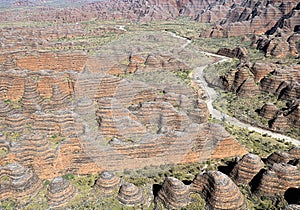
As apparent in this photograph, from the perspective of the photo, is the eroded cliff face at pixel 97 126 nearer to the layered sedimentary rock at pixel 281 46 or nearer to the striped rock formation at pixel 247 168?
the striped rock formation at pixel 247 168

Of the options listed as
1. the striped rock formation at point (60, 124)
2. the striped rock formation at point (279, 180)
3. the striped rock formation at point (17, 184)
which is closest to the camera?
the striped rock formation at point (17, 184)

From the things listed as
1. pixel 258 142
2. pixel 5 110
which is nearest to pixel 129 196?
pixel 258 142

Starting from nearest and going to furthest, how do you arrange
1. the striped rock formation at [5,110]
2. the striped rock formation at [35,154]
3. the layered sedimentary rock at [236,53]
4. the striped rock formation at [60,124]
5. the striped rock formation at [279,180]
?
the striped rock formation at [279,180] < the striped rock formation at [35,154] < the striped rock formation at [60,124] < the striped rock formation at [5,110] < the layered sedimentary rock at [236,53]

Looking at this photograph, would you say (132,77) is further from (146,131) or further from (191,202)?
(191,202)

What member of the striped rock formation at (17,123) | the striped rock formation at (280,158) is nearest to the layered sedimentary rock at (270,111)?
the striped rock formation at (280,158)

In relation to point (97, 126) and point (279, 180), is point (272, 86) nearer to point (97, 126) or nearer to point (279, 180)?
point (279, 180)

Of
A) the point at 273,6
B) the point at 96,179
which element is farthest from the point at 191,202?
the point at 273,6
